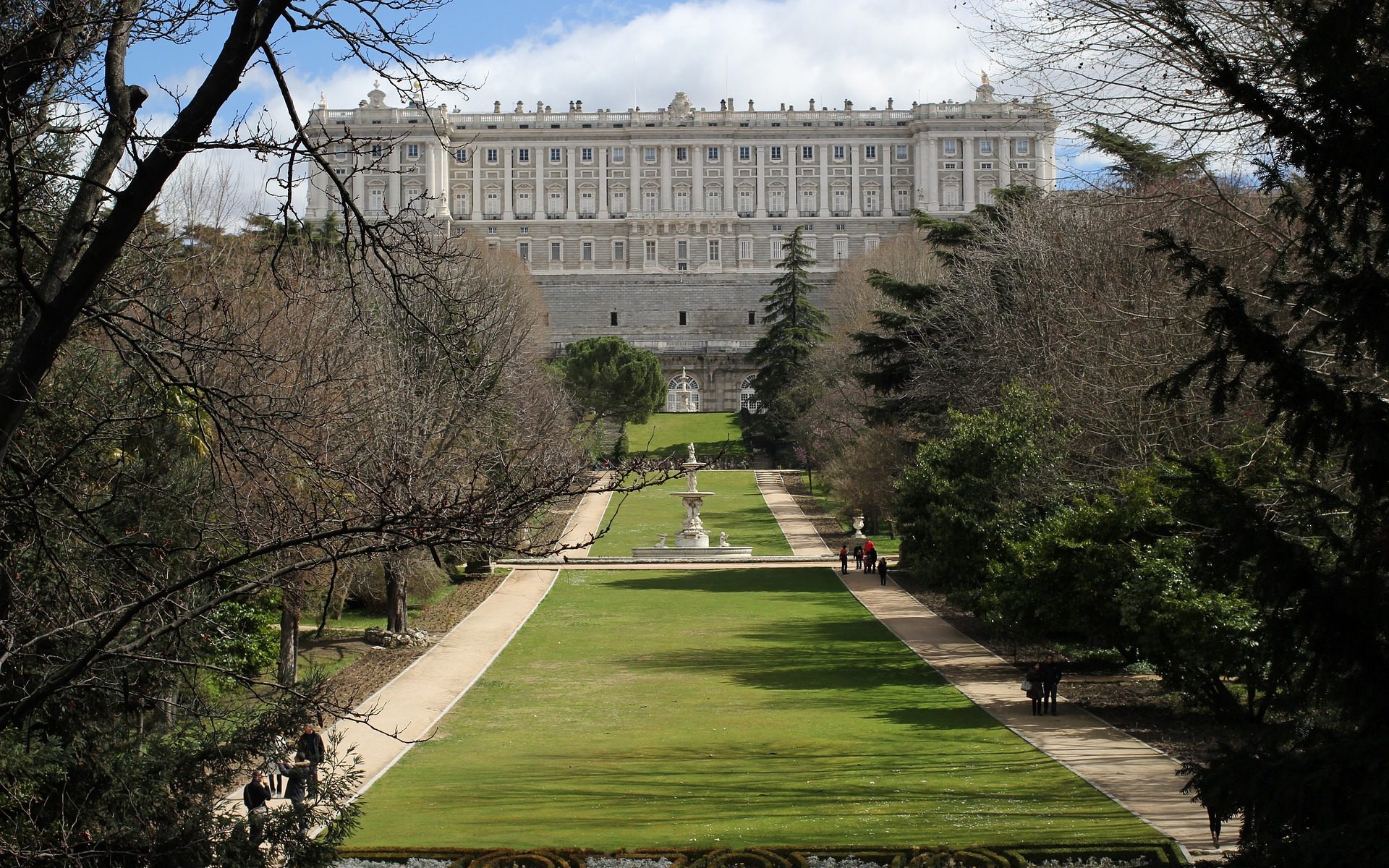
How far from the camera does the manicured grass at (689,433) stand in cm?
5909

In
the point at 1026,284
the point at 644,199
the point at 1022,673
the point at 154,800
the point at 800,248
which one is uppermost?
the point at 644,199

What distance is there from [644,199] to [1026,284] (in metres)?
81.7

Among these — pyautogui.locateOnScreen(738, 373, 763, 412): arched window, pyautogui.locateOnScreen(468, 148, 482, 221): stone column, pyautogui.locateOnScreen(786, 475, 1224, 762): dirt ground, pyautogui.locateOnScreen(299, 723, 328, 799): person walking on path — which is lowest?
pyautogui.locateOnScreen(786, 475, 1224, 762): dirt ground

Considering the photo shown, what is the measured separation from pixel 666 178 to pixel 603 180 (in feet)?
15.5

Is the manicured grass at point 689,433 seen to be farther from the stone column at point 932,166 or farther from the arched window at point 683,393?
the stone column at point 932,166

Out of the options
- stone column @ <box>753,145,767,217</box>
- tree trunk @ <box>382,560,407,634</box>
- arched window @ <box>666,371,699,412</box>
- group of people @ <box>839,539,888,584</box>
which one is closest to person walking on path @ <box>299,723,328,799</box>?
tree trunk @ <box>382,560,407,634</box>

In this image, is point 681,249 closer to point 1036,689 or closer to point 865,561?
point 865,561

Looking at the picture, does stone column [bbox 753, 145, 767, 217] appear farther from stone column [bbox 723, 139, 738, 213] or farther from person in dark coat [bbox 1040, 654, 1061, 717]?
person in dark coat [bbox 1040, 654, 1061, 717]

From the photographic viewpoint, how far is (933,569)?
23.1m

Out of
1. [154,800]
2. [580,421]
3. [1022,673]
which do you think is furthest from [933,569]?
[580,421]

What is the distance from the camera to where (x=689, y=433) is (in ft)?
→ 212

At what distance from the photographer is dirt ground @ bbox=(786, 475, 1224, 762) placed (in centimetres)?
1523

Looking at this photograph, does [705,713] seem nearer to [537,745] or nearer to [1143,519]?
[537,745]

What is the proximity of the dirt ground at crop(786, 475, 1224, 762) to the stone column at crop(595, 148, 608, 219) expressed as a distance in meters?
82.2
